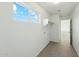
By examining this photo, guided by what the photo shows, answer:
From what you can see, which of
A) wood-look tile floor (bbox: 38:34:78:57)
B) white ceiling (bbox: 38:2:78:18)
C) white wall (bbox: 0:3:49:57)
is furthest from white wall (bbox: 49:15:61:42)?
white wall (bbox: 0:3:49:57)

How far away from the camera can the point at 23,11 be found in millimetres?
3512

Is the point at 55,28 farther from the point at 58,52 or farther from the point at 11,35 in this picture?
the point at 11,35

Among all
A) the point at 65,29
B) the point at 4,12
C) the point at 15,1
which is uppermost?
the point at 15,1

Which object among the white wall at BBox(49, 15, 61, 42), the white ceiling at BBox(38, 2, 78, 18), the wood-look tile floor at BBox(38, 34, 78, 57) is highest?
the white ceiling at BBox(38, 2, 78, 18)

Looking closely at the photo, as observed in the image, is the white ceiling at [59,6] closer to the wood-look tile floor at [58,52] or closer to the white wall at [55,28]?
the wood-look tile floor at [58,52]

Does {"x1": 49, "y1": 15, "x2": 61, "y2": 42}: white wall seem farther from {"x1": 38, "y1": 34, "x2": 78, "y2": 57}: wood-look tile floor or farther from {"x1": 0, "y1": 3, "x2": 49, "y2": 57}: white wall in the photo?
{"x1": 0, "y1": 3, "x2": 49, "y2": 57}: white wall

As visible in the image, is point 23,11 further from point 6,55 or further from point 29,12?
point 6,55

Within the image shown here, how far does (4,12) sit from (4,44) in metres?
0.65

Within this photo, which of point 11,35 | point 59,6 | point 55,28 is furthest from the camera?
point 55,28

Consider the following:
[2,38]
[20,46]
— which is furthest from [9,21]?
[20,46]

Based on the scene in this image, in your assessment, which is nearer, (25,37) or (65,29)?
(25,37)

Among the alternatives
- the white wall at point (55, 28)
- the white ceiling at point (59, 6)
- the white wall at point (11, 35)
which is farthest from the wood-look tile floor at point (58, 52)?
the white wall at point (55, 28)

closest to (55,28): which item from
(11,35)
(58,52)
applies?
(58,52)

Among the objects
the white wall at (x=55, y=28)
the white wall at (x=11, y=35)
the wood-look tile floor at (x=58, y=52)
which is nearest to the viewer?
the white wall at (x=11, y=35)
